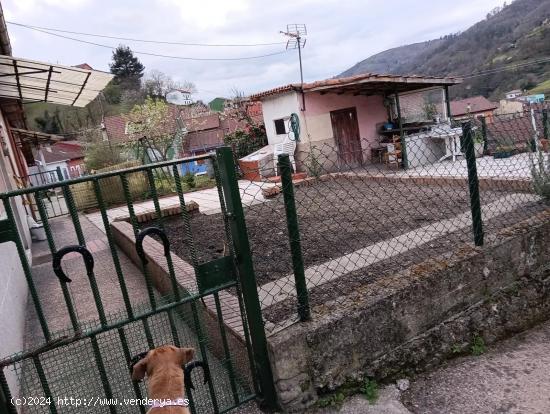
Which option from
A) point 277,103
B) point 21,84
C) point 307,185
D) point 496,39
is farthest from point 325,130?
point 496,39

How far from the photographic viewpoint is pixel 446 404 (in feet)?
Answer: 7.48

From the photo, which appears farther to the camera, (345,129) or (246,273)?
(345,129)

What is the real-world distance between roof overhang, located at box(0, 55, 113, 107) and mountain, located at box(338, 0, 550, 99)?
37362mm

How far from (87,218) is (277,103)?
25.2 feet

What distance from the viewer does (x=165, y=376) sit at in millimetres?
1682

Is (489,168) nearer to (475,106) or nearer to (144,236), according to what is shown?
(144,236)

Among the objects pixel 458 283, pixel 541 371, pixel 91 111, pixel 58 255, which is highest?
pixel 91 111

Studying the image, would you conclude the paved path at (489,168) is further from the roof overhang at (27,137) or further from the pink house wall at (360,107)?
the roof overhang at (27,137)

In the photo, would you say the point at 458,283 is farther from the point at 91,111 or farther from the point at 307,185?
the point at 91,111

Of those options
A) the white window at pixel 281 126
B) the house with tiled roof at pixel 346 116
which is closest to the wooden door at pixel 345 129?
the house with tiled roof at pixel 346 116

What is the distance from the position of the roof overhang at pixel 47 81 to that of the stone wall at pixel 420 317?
5.49m

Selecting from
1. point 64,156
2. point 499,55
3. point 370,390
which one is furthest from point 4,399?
A: point 499,55

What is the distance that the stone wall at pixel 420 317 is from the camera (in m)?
2.27

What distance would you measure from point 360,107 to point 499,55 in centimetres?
6176
